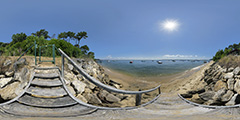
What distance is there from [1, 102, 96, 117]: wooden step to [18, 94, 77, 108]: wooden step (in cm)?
9

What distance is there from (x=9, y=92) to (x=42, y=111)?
2.44m

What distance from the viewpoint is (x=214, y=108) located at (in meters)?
2.69

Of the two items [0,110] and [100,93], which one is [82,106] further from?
[100,93]

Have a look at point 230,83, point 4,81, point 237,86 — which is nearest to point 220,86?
point 230,83

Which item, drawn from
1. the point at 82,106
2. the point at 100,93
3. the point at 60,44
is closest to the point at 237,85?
the point at 100,93

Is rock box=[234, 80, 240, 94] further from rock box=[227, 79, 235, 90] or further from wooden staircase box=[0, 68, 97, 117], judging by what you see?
wooden staircase box=[0, 68, 97, 117]

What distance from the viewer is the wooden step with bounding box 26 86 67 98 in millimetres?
2733

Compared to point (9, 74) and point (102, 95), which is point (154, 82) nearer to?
point (102, 95)

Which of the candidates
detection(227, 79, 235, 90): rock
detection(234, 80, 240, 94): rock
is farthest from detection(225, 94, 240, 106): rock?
detection(227, 79, 235, 90): rock

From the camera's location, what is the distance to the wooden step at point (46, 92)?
8.97 feet

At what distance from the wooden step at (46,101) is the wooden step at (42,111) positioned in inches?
3.6

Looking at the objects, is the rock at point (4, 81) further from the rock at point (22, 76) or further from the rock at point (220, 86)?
the rock at point (220, 86)

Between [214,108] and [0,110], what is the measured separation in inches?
207

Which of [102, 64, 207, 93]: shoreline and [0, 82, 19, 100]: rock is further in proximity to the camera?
[102, 64, 207, 93]: shoreline
